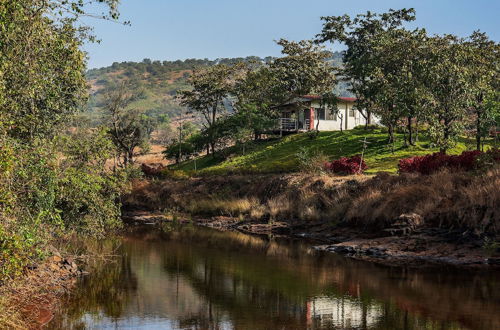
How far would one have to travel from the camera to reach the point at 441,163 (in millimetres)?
40469

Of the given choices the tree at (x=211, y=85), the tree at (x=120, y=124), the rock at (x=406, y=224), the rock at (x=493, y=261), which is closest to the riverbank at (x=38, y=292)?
the rock at (x=406, y=224)

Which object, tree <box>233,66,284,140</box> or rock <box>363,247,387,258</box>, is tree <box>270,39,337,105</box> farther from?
rock <box>363,247,387,258</box>

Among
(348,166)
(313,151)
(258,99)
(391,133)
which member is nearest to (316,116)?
(258,99)

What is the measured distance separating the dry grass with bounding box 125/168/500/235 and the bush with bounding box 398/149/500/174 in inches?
58.1

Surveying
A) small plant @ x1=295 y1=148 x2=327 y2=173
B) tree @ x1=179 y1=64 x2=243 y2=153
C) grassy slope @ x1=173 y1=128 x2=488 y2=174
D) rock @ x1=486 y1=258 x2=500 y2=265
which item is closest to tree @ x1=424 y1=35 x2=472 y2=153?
grassy slope @ x1=173 y1=128 x2=488 y2=174

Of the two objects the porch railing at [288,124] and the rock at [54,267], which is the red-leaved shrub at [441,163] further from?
the porch railing at [288,124]

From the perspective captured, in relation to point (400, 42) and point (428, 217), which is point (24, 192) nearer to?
point (428, 217)

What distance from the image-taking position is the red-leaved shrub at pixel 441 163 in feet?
129

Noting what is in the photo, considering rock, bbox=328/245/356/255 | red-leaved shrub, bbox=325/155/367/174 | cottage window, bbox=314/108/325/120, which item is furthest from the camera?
cottage window, bbox=314/108/325/120

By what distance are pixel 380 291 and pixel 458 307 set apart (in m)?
3.60

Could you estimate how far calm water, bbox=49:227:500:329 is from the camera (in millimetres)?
20688

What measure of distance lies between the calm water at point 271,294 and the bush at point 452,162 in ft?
35.9

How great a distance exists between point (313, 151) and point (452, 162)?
24.5 metres

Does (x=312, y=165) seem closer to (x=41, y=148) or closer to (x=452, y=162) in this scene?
(x=452, y=162)
